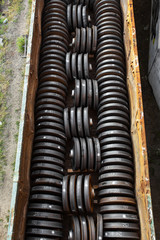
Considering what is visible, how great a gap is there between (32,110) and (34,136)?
0.76 metres

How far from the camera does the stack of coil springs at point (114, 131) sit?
591 cm

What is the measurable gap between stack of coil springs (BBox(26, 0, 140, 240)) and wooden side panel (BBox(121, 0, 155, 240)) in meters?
0.24

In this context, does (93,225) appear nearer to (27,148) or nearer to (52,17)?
(27,148)

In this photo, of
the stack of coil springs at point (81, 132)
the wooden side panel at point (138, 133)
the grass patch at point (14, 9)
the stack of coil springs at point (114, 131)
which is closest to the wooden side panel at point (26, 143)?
the stack of coil springs at point (81, 132)

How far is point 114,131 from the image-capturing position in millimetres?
6848

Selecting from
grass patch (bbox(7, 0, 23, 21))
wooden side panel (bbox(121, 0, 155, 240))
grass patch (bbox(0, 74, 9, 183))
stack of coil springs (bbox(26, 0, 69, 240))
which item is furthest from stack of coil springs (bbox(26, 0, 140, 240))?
grass patch (bbox(7, 0, 23, 21))

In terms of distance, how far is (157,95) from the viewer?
30.2 ft

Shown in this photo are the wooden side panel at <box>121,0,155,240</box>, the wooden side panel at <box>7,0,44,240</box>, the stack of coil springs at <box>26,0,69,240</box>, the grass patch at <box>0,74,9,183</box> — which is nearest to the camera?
the wooden side panel at <box>7,0,44,240</box>

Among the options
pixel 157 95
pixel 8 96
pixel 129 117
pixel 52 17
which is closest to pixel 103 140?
pixel 129 117

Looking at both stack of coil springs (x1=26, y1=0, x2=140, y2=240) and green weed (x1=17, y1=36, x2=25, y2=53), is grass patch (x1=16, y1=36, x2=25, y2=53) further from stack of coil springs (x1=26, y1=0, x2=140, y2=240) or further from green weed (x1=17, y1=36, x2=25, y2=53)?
stack of coil springs (x1=26, y1=0, x2=140, y2=240)

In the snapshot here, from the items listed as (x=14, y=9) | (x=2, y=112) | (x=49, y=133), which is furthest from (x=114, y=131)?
(x=14, y=9)

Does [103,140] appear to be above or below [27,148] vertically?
above

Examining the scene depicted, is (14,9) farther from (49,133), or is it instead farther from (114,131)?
(114,131)

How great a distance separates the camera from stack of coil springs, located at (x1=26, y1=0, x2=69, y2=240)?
231 inches
